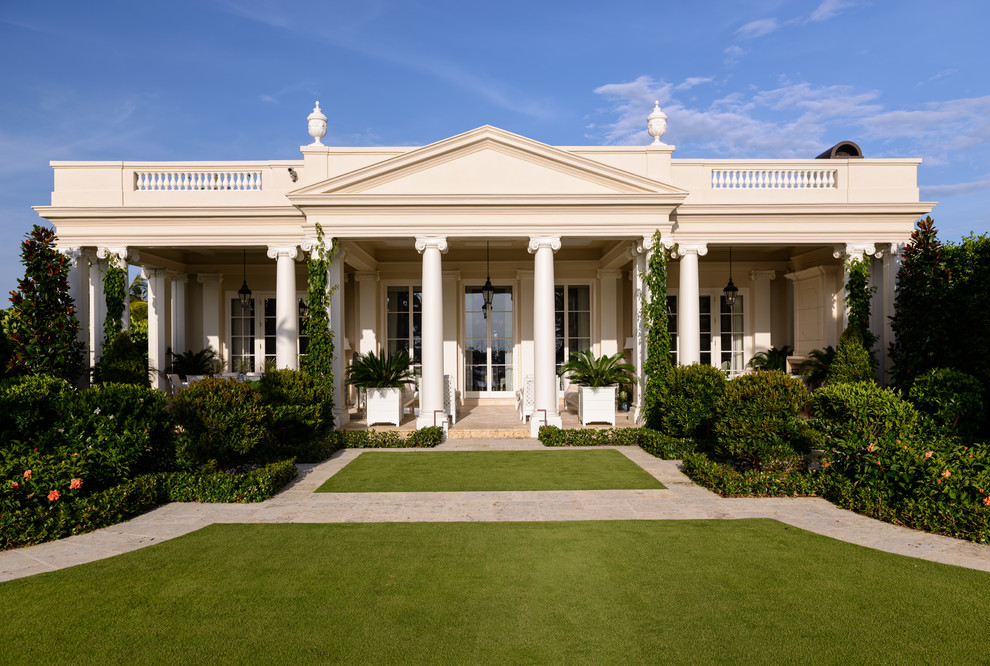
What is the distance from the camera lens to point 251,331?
14750 millimetres

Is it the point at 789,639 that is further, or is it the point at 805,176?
the point at 805,176

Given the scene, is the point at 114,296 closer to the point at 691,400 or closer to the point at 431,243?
the point at 431,243

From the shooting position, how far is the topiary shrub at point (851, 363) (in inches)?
419

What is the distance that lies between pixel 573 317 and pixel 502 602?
36.6ft

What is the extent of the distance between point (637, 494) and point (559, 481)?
1.09m

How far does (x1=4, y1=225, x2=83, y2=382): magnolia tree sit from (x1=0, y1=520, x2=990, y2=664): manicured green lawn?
611 centimetres

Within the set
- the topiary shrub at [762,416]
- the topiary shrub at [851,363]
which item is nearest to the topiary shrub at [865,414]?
the topiary shrub at [762,416]

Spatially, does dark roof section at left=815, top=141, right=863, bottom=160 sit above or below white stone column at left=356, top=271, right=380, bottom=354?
above

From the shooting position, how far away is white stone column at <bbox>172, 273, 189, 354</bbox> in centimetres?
1402

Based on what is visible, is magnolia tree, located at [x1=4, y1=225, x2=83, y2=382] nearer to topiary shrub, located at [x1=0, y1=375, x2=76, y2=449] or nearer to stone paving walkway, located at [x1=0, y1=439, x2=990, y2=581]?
topiary shrub, located at [x1=0, y1=375, x2=76, y2=449]

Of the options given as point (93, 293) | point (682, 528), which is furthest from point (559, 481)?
point (93, 293)

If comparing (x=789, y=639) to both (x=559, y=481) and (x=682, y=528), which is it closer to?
(x=682, y=528)

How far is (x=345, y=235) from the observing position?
35.5ft

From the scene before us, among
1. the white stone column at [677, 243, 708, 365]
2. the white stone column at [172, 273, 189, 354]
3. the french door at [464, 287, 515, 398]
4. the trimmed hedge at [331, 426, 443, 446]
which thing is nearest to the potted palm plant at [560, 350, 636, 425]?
the white stone column at [677, 243, 708, 365]
